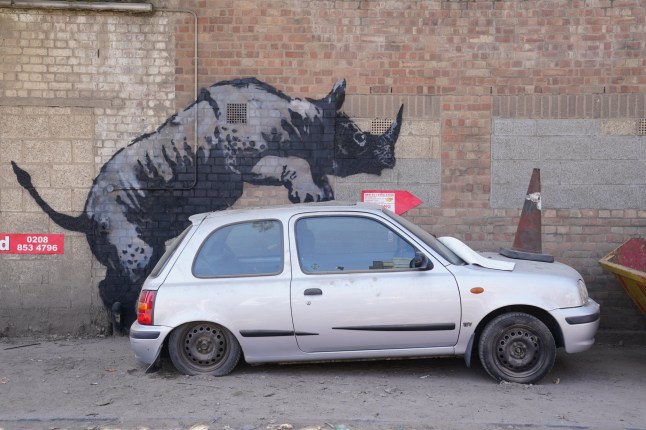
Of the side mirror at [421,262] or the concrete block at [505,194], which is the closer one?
the side mirror at [421,262]

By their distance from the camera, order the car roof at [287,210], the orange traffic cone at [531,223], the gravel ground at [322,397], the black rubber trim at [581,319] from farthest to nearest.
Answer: the orange traffic cone at [531,223], the car roof at [287,210], the black rubber trim at [581,319], the gravel ground at [322,397]

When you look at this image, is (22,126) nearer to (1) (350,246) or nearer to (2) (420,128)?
(1) (350,246)

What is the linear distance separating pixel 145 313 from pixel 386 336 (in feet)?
6.95

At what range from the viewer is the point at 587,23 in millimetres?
8781

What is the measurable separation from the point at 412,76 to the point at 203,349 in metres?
4.16

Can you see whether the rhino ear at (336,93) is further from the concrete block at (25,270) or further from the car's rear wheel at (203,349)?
the concrete block at (25,270)

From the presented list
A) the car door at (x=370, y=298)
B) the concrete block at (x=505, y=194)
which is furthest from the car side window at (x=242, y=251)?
the concrete block at (x=505, y=194)

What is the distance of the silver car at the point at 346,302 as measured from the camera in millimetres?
6441

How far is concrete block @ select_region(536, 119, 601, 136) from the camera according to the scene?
8.82m

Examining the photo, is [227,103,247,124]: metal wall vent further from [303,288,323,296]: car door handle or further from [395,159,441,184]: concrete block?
[303,288,323,296]: car door handle

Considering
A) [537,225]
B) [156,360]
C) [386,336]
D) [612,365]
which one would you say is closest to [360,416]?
[386,336]

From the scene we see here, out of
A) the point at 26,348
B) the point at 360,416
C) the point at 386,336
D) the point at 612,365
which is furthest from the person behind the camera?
the point at 26,348

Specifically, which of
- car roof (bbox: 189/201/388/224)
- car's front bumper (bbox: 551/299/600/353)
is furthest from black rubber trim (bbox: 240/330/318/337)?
car's front bumper (bbox: 551/299/600/353)

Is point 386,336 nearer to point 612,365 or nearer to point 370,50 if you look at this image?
point 612,365
